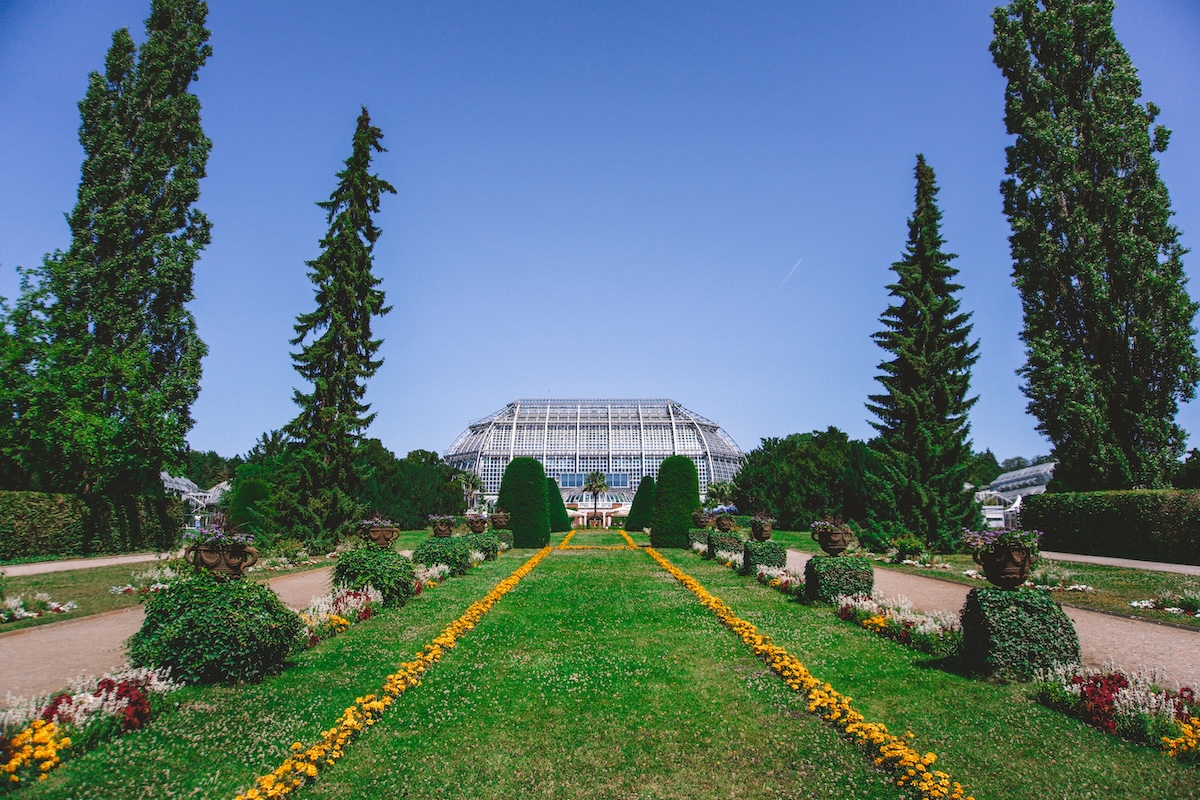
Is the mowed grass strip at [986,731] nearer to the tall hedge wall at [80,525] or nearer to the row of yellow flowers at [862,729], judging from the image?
the row of yellow flowers at [862,729]

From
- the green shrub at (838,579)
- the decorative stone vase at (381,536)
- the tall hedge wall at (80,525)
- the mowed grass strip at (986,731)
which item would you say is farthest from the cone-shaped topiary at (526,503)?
the mowed grass strip at (986,731)

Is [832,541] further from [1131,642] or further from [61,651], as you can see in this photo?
[61,651]

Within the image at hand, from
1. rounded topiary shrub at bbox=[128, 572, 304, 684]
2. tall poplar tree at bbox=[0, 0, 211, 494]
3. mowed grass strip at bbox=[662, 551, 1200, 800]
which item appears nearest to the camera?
mowed grass strip at bbox=[662, 551, 1200, 800]

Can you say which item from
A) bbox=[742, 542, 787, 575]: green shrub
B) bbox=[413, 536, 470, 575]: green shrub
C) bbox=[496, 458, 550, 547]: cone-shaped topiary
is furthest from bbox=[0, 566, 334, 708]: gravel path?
bbox=[496, 458, 550, 547]: cone-shaped topiary

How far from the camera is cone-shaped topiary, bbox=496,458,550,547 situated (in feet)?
83.3

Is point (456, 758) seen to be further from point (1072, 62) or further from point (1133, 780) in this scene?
point (1072, 62)

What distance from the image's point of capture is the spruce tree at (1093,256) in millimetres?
19828

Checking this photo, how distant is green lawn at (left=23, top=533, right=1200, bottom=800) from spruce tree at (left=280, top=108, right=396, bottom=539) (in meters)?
13.9

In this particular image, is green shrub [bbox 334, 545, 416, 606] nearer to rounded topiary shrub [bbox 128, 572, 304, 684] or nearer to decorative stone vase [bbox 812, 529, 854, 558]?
rounded topiary shrub [bbox 128, 572, 304, 684]

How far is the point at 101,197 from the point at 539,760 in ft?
94.0

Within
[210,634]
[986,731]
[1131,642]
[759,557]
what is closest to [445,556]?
[759,557]

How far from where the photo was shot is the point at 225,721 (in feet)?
17.4

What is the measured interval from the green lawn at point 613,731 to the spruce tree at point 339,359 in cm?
1393

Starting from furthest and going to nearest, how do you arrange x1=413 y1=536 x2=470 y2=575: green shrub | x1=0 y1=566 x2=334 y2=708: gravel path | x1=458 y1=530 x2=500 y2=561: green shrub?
x1=458 y1=530 x2=500 y2=561: green shrub, x1=413 y1=536 x2=470 y2=575: green shrub, x1=0 y1=566 x2=334 y2=708: gravel path
